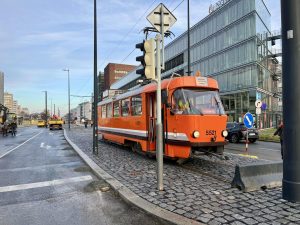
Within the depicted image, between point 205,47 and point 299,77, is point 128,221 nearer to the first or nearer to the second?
point 299,77

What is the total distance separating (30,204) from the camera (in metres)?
6.51

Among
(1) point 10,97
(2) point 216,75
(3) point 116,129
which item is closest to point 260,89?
(2) point 216,75

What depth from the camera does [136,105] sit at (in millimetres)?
13281

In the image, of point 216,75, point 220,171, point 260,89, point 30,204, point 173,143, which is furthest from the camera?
point 216,75

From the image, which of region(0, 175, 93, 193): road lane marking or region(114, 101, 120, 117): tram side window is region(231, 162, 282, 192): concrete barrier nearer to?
region(0, 175, 93, 193): road lane marking

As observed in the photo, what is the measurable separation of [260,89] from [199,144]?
33.9 metres

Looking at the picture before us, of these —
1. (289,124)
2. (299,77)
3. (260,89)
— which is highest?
(260,89)

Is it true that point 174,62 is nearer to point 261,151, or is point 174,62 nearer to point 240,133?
point 240,133

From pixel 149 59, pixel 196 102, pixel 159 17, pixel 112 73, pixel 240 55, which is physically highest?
pixel 112 73

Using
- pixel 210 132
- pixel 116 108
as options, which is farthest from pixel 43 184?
pixel 116 108

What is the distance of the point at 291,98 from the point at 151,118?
21.4 ft

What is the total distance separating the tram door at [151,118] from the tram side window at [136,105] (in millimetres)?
664

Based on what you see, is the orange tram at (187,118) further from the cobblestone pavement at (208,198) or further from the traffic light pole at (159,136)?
the traffic light pole at (159,136)

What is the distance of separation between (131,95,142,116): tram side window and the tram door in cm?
66
